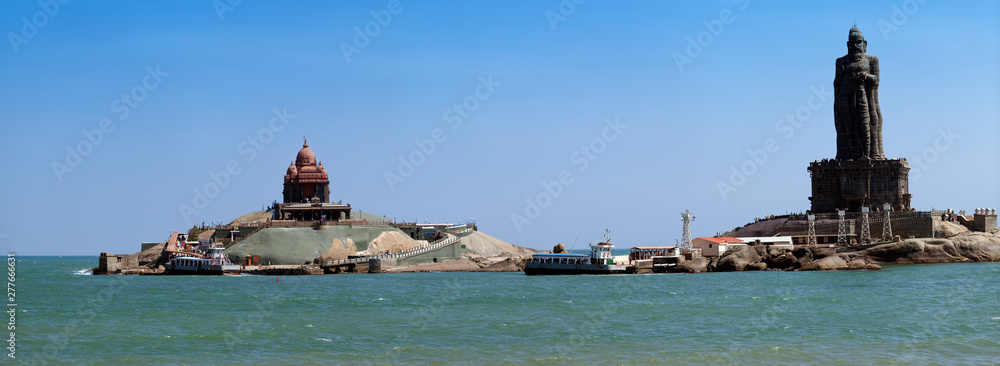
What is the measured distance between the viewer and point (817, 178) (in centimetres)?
14112

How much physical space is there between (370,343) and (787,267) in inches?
2674

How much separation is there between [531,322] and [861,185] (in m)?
95.1

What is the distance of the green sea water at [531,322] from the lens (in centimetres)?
4281

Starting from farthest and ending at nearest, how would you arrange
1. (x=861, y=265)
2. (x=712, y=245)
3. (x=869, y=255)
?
(x=712, y=245)
(x=869, y=255)
(x=861, y=265)

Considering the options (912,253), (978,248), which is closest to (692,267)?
(912,253)

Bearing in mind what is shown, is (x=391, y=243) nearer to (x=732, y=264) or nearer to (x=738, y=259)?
(x=732, y=264)

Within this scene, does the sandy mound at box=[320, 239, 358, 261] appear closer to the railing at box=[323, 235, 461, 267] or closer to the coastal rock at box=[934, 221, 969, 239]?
the railing at box=[323, 235, 461, 267]

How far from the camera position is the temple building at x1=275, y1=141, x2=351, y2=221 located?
14125cm

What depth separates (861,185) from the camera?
449 feet

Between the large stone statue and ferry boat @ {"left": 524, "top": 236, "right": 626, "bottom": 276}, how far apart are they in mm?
54137

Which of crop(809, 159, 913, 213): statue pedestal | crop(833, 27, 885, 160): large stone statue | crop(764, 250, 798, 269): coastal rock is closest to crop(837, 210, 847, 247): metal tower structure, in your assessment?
crop(809, 159, 913, 213): statue pedestal

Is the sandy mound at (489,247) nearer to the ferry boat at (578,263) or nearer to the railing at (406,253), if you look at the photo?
the railing at (406,253)

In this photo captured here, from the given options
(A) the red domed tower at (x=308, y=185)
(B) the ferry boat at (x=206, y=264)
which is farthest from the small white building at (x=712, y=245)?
(A) the red domed tower at (x=308, y=185)

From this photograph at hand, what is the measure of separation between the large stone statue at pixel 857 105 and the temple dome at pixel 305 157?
80274 mm
